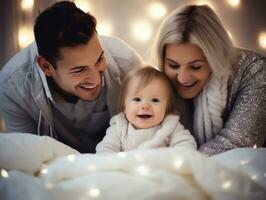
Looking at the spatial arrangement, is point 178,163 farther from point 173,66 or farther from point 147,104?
point 173,66

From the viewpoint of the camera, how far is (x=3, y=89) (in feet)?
4.58

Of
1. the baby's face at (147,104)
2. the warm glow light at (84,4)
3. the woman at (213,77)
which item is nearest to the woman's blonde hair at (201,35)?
the woman at (213,77)

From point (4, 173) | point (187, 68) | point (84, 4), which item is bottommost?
point (4, 173)

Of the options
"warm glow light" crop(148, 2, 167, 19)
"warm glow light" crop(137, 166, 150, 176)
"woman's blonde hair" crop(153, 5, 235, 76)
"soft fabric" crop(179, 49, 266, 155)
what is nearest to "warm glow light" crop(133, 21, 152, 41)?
"warm glow light" crop(148, 2, 167, 19)

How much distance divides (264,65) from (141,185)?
57 centimetres

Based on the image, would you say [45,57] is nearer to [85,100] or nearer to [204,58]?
[85,100]

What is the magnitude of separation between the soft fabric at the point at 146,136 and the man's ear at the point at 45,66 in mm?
A: 237

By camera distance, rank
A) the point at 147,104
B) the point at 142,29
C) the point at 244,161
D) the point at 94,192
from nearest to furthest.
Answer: the point at 94,192 < the point at 244,161 < the point at 147,104 < the point at 142,29

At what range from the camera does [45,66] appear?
4.39ft

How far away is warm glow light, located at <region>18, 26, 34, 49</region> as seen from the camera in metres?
1.46

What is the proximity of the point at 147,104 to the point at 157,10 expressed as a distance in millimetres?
350

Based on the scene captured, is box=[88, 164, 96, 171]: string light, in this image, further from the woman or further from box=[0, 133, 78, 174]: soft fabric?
the woman

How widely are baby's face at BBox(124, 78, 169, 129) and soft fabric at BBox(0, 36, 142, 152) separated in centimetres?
12

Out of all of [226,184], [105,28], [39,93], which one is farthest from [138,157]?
[105,28]
